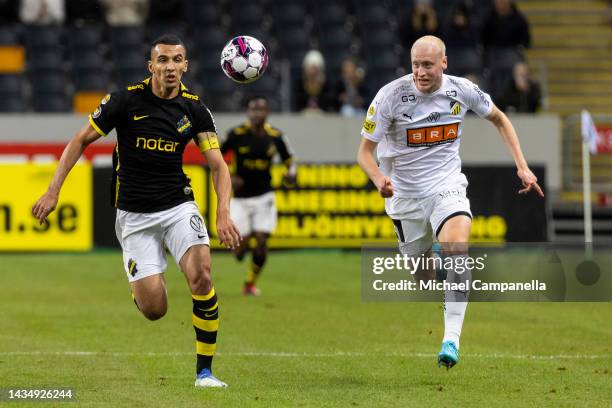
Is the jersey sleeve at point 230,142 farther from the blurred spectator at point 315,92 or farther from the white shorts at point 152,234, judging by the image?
the white shorts at point 152,234

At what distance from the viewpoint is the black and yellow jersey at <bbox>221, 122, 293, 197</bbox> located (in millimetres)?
17281

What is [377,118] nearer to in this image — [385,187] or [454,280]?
[385,187]

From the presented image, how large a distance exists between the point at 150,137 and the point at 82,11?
15963 millimetres

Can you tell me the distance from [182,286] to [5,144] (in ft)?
20.9

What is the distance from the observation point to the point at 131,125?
9516 millimetres

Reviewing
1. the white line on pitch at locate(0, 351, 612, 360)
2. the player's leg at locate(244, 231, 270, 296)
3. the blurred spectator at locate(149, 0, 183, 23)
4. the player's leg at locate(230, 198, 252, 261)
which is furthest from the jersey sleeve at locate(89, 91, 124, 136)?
the blurred spectator at locate(149, 0, 183, 23)

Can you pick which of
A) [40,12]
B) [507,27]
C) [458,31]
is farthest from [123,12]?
[507,27]

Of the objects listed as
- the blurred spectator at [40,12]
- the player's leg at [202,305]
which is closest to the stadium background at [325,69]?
the blurred spectator at [40,12]

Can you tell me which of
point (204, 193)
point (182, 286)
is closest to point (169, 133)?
point (182, 286)

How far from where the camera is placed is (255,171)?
17328mm

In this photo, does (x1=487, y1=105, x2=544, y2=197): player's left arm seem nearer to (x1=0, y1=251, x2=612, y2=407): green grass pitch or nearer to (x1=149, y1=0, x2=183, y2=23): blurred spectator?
(x1=0, y1=251, x2=612, y2=407): green grass pitch

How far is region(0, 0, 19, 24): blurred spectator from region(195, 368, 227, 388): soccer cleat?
16.5m

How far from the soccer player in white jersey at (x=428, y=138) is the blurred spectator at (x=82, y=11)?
586 inches

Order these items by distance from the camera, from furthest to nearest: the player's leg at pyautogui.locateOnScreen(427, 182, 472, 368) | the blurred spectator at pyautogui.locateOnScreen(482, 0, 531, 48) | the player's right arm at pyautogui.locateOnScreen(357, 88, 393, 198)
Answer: the blurred spectator at pyautogui.locateOnScreen(482, 0, 531, 48)
the player's right arm at pyautogui.locateOnScreen(357, 88, 393, 198)
the player's leg at pyautogui.locateOnScreen(427, 182, 472, 368)
